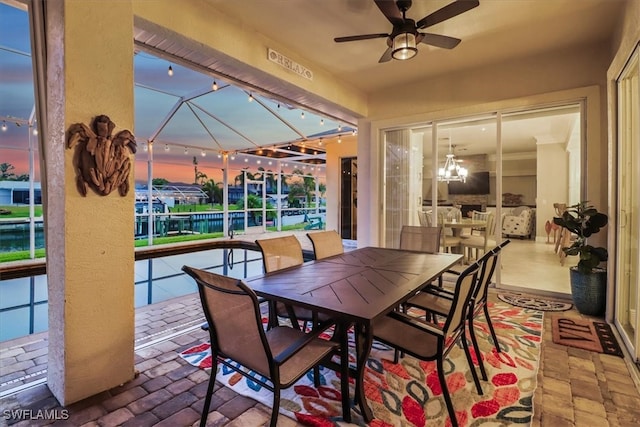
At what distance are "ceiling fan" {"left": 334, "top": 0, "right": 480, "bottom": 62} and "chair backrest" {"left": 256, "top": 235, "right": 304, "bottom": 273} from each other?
6.05 feet

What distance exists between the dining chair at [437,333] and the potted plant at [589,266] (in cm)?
231

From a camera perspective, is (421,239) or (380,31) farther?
(421,239)

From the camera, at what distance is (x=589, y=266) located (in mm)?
3336

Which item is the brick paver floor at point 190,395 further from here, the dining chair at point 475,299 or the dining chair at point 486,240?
the dining chair at point 486,240

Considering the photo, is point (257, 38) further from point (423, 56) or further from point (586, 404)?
point (586, 404)

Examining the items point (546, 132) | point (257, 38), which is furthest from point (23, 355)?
point (546, 132)

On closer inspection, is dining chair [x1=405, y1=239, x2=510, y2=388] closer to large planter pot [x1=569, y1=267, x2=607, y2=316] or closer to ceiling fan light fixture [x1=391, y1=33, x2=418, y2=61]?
large planter pot [x1=569, y1=267, x2=607, y2=316]

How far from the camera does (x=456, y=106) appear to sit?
449 cm

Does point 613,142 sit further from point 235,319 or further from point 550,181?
point 550,181

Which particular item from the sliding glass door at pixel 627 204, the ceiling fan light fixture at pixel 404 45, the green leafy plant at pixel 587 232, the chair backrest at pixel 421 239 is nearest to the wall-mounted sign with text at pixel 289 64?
the ceiling fan light fixture at pixel 404 45

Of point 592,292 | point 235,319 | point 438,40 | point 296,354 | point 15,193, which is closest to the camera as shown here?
point 235,319

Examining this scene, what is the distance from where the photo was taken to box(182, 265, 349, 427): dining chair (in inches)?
55.1

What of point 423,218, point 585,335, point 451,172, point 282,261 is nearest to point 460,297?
point 282,261

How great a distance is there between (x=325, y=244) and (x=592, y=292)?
2.89m
